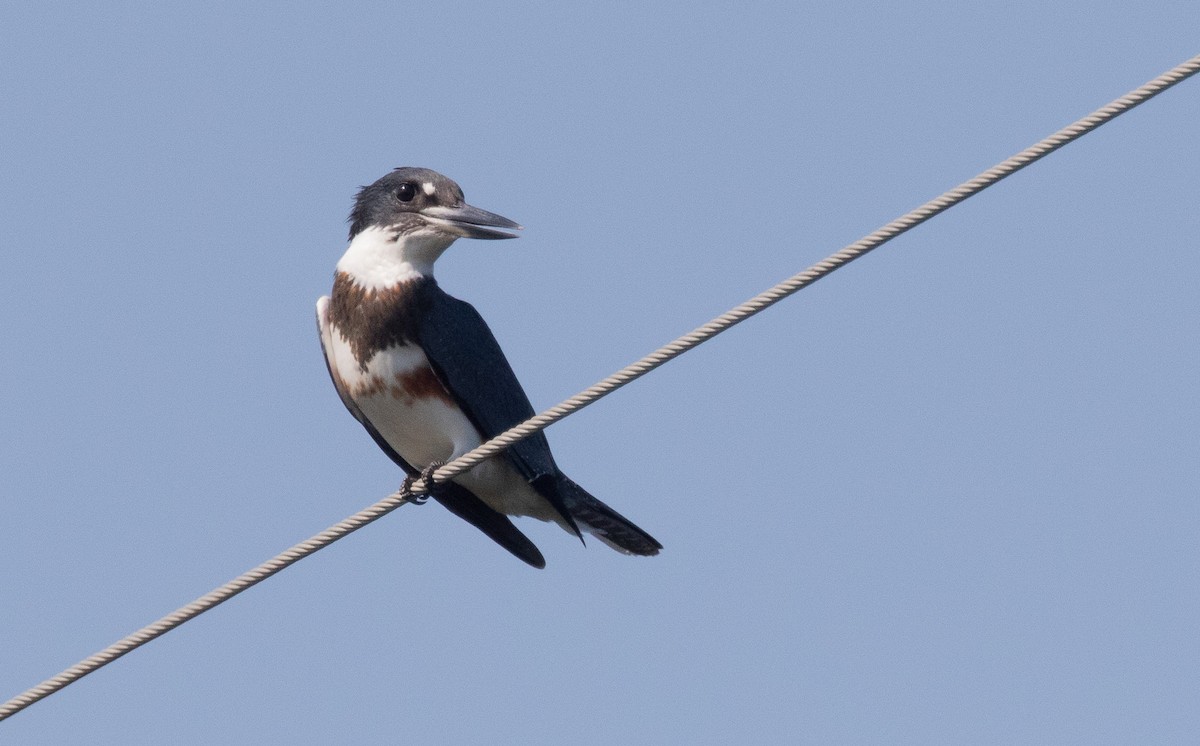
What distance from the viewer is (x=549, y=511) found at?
7.07 m

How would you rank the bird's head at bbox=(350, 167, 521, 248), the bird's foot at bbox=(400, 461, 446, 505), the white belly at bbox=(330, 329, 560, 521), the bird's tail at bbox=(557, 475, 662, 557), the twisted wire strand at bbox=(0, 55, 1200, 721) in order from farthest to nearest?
the bird's tail at bbox=(557, 475, 662, 557)
the bird's head at bbox=(350, 167, 521, 248)
the white belly at bbox=(330, 329, 560, 521)
the bird's foot at bbox=(400, 461, 446, 505)
the twisted wire strand at bbox=(0, 55, 1200, 721)

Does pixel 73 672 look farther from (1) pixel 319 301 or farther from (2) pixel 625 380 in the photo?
(1) pixel 319 301

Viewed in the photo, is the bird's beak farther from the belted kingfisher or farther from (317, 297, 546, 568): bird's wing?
(317, 297, 546, 568): bird's wing

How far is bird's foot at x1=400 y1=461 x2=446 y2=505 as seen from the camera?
21.1 feet

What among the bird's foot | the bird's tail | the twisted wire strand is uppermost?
the twisted wire strand

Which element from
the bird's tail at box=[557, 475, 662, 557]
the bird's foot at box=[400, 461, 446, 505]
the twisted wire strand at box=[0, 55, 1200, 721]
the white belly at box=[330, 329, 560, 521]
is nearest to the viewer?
the twisted wire strand at box=[0, 55, 1200, 721]

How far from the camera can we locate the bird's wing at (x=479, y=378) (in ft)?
22.0

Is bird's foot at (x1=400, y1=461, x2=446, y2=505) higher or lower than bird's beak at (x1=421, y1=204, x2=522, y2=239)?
lower

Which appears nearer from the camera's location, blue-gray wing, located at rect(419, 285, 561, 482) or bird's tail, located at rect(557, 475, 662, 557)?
blue-gray wing, located at rect(419, 285, 561, 482)

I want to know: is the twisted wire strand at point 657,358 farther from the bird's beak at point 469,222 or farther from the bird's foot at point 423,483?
the bird's beak at point 469,222

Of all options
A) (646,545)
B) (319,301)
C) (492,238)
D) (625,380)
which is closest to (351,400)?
(319,301)

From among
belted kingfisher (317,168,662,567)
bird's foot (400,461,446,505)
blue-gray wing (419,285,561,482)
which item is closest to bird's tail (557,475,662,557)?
belted kingfisher (317,168,662,567)

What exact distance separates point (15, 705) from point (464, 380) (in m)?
2.26

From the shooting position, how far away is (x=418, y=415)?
676 cm
